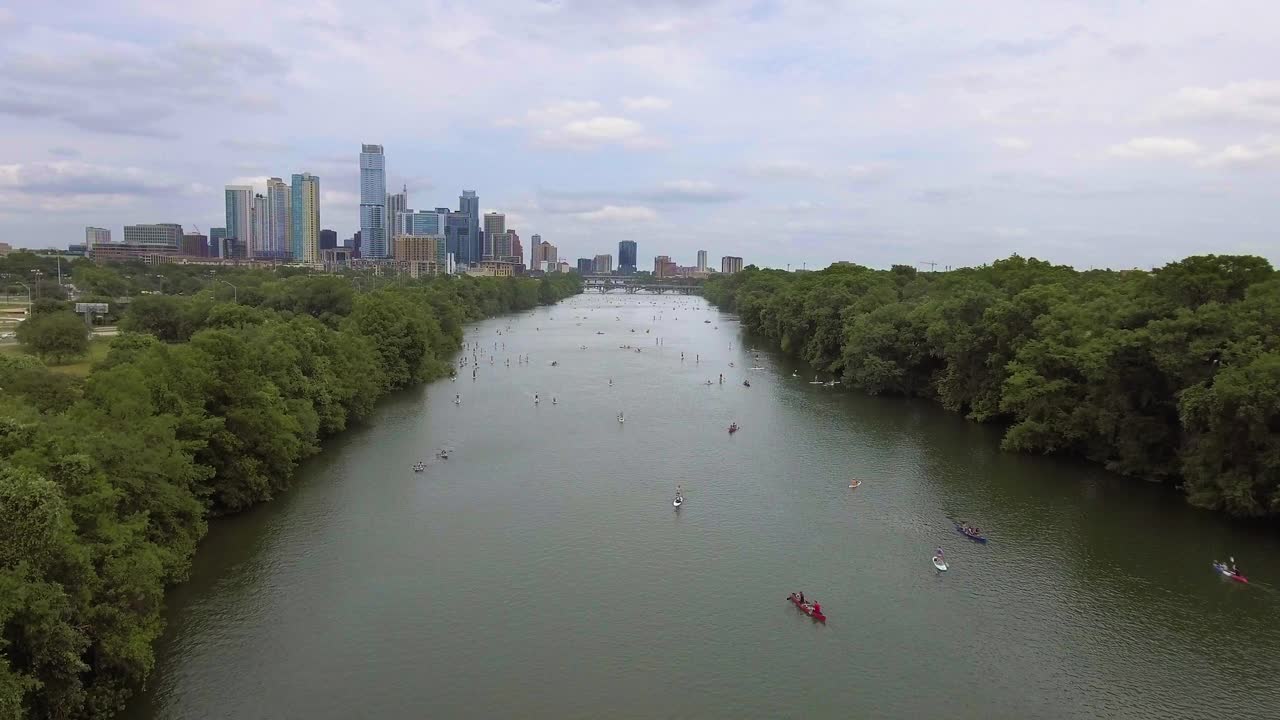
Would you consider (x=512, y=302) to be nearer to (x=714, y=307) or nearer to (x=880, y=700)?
(x=714, y=307)

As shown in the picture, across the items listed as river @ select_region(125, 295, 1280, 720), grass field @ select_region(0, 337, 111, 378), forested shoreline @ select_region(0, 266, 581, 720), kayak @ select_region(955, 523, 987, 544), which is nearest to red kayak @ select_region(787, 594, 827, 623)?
river @ select_region(125, 295, 1280, 720)

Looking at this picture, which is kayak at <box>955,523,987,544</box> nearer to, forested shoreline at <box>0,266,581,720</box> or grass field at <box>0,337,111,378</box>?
forested shoreline at <box>0,266,581,720</box>

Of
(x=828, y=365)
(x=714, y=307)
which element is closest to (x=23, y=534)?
(x=828, y=365)

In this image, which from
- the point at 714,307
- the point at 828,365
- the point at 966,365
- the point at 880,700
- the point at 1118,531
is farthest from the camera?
the point at 714,307

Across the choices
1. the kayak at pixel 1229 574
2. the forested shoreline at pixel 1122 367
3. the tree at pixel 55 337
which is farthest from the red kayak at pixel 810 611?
the tree at pixel 55 337

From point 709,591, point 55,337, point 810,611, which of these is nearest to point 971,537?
point 810,611

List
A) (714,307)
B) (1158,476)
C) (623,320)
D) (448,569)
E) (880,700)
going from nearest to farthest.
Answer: (880,700) < (448,569) < (1158,476) < (623,320) < (714,307)
